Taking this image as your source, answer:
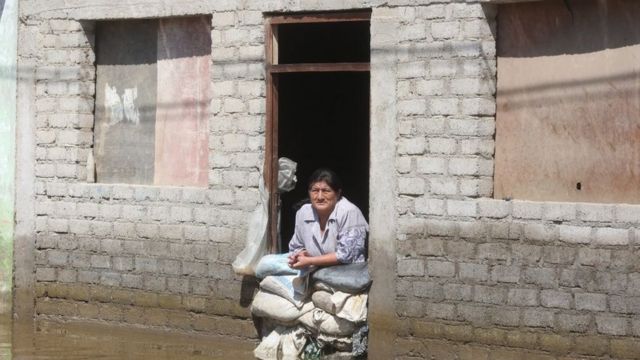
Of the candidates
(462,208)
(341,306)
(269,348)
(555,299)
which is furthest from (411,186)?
(269,348)

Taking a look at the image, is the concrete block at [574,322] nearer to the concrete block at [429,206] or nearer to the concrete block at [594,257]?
the concrete block at [594,257]

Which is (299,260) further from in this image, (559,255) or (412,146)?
(559,255)

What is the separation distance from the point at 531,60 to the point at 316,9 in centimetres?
177

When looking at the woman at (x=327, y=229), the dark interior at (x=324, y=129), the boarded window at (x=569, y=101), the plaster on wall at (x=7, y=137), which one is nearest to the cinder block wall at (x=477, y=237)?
the boarded window at (x=569, y=101)

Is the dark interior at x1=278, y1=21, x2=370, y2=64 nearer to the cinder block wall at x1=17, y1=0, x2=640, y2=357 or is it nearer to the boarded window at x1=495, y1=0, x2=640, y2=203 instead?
the cinder block wall at x1=17, y1=0, x2=640, y2=357

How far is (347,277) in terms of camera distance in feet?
30.9

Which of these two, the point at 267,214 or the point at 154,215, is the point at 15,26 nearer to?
the point at 154,215

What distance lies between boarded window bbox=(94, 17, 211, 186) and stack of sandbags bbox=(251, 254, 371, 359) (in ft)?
4.15

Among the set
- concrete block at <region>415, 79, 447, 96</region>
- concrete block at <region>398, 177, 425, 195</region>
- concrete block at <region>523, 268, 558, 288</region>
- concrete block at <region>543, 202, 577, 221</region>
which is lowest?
concrete block at <region>523, 268, 558, 288</region>

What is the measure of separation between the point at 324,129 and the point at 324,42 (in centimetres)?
86

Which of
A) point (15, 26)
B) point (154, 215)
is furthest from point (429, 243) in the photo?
point (15, 26)

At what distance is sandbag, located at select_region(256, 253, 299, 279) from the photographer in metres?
9.75

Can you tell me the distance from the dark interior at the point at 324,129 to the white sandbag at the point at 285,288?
1.17 meters

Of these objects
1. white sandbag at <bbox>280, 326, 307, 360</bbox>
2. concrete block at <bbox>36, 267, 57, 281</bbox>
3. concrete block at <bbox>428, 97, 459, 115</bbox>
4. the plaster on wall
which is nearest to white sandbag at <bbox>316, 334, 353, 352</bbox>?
white sandbag at <bbox>280, 326, 307, 360</bbox>
